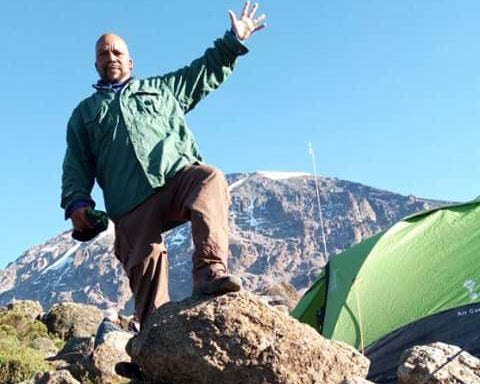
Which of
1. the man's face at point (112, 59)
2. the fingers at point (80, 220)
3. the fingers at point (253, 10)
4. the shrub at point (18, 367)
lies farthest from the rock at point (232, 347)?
the shrub at point (18, 367)

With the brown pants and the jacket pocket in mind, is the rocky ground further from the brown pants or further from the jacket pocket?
the jacket pocket

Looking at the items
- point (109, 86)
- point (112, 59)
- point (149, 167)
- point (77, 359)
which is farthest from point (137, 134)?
point (77, 359)

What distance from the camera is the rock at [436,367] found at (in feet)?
14.1

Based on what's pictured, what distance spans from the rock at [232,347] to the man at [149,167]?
0.54 ft

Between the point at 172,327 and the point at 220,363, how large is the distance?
0.39 meters

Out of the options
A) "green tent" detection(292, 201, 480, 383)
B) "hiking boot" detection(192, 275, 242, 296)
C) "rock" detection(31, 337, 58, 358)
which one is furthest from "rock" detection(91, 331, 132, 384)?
"rock" detection(31, 337, 58, 358)

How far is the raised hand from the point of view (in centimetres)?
508

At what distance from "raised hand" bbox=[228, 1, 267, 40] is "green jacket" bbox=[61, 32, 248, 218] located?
8 centimetres

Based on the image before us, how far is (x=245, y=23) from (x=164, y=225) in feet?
5.59

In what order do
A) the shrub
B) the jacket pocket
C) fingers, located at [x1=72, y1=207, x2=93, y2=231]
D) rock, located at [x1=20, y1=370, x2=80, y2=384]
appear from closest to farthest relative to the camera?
fingers, located at [x1=72, y1=207, x2=93, y2=231] → the jacket pocket → rock, located at [x1=20, y1=370, x2=80, y2=384] → the shrub

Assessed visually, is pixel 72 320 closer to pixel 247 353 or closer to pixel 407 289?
pixel 407 289

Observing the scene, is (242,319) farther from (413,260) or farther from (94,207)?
(413,260)

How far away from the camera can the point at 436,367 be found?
4363 mm

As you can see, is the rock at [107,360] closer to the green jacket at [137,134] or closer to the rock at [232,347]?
the green jacket at [137,134]
